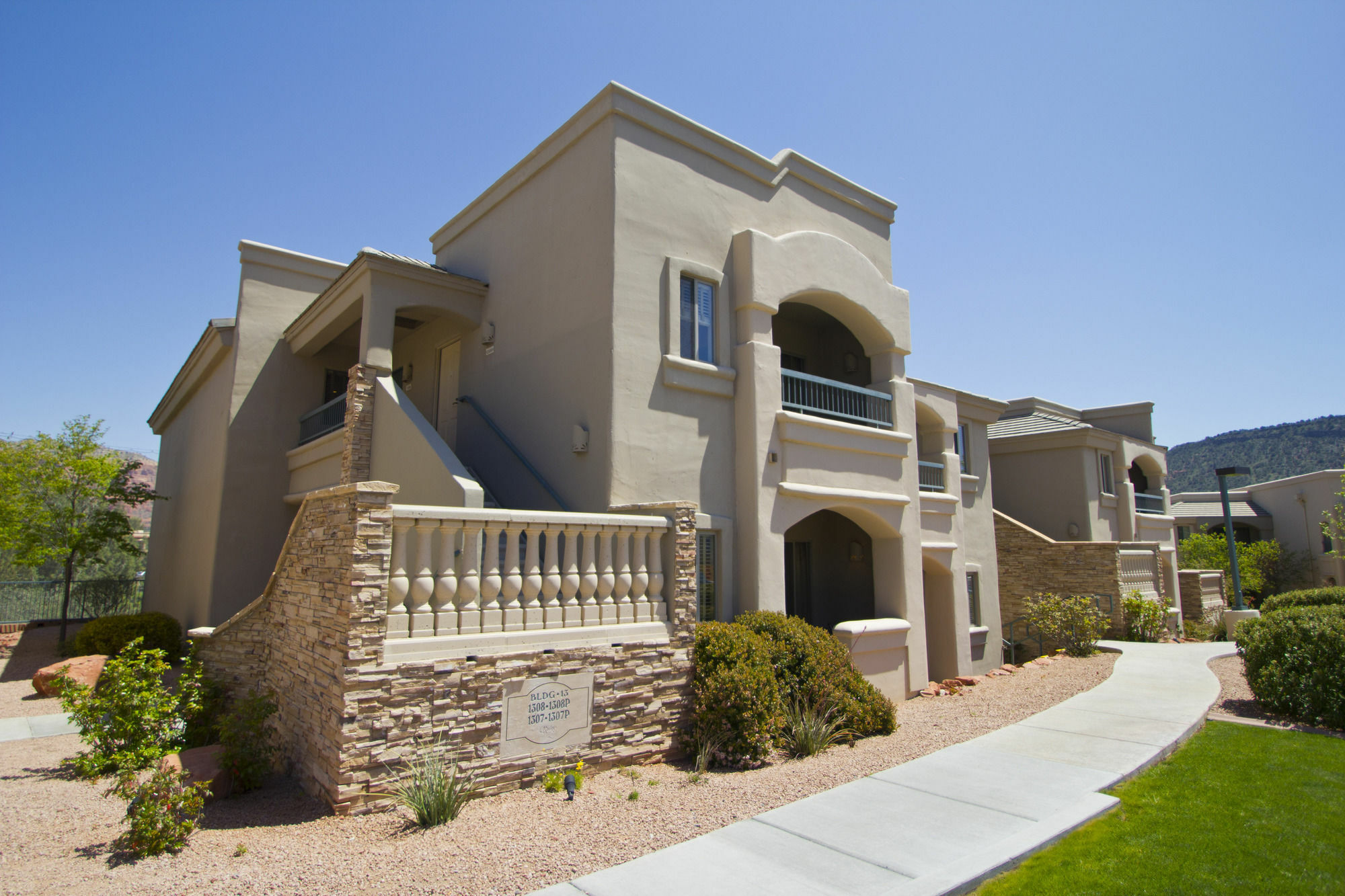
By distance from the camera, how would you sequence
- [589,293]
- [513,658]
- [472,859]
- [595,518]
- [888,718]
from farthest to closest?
[589,293] → [888,718] → [595,518] → [513,658] → [472,859]

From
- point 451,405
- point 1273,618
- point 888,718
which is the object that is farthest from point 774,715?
point 451,405

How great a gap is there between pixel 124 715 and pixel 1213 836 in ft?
30.8

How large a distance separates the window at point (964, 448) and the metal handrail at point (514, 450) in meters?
11.4

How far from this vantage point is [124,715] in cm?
697

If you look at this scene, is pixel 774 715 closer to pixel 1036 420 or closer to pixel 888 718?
pixel 888 718

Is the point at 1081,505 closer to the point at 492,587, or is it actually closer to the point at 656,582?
the point at 656,582

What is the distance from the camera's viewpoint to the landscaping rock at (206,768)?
270 inches

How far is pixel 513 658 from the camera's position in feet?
22.9

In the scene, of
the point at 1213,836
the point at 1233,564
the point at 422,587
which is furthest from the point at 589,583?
the point at 1233,564

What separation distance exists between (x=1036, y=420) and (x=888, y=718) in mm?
18969

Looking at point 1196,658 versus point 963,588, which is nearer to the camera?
point 1196,658

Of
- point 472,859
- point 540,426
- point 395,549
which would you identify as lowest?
point 472,859

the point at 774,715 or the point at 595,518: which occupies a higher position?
the point at 595,518

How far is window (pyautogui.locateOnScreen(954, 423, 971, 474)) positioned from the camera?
61.2 ft
